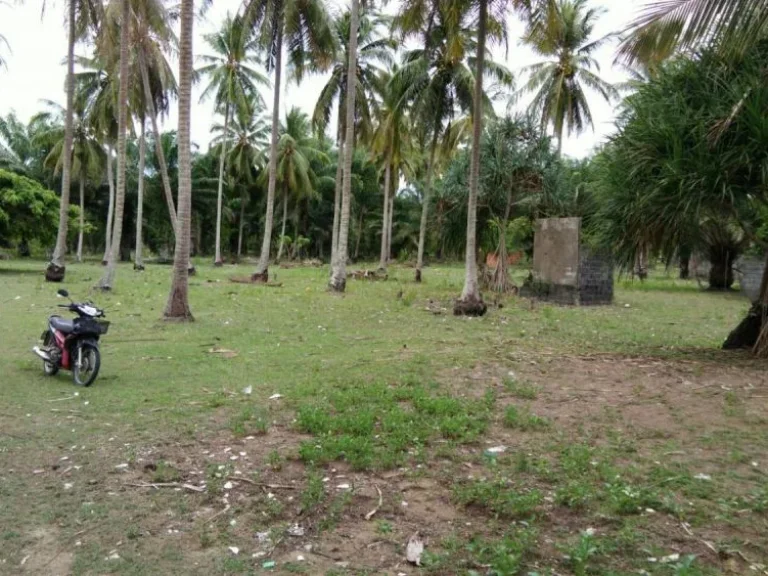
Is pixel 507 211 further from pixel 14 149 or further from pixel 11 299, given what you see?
pixel 14 149

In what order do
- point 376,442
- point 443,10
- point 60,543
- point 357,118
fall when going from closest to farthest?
point 60,543
point 376,442
point 443,10
point 357,118

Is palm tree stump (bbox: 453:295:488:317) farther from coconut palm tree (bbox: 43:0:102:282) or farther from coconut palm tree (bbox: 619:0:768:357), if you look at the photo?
coconut palm tree (bbox: 43:0:102:282)

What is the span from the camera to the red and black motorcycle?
6.92 meters

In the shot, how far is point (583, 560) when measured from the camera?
10.5ft

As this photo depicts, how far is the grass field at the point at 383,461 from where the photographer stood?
338 cm

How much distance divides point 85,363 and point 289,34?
55.1 feet

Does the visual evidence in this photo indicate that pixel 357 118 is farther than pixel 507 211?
Yes

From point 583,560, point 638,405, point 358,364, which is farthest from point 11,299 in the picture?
point 583,560

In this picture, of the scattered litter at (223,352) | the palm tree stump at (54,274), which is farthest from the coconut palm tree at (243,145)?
the scattered litter at (223,352)

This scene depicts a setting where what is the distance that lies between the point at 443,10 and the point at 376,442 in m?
11.5

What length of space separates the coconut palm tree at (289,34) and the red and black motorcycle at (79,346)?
48.7ft

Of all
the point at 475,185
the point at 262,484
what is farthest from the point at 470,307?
the point at 262,484

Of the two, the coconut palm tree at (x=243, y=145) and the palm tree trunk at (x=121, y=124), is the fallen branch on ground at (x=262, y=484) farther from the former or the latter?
the coconut palm tree at (x=243, y=145)

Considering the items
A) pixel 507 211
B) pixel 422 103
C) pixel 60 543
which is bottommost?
pixel 60 543
